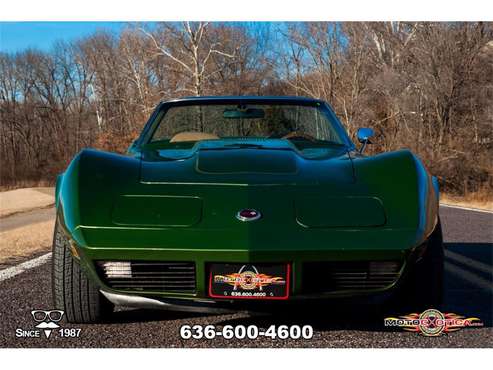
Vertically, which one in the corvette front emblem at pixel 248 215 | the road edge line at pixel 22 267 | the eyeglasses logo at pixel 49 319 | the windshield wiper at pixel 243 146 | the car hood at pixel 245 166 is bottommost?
the road edge line at pixel 22 267

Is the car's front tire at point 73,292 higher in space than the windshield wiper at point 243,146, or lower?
lower

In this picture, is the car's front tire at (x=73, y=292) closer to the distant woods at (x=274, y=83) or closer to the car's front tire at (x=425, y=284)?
the car's front tire at (x=425, y=284)

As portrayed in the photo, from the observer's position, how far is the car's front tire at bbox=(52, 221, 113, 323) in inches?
95.3

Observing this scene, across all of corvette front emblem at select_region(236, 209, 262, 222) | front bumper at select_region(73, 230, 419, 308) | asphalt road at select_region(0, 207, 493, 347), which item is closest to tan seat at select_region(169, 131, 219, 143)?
asphalt road at select_region(0, 207, 493, 347)

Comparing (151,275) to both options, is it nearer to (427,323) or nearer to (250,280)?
(250,280)

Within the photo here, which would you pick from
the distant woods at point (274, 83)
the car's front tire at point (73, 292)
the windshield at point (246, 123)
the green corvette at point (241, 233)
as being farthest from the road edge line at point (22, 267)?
the distant woods at point (274, 83)

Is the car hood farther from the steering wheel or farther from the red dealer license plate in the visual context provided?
the steering wheel

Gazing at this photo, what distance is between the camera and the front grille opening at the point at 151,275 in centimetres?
220

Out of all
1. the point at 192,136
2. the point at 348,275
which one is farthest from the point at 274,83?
the point at 348,275

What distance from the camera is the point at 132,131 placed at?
13.0 m

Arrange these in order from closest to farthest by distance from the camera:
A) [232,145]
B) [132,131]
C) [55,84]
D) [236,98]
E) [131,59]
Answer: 1. [232,145]
2. [236,98]
3. [55,84]
4. [131,59]
5. [132,131]

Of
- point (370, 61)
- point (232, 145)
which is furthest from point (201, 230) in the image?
point (370, 61)

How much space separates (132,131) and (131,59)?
227 centimetres

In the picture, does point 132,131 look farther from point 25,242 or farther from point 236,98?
point 236,98
